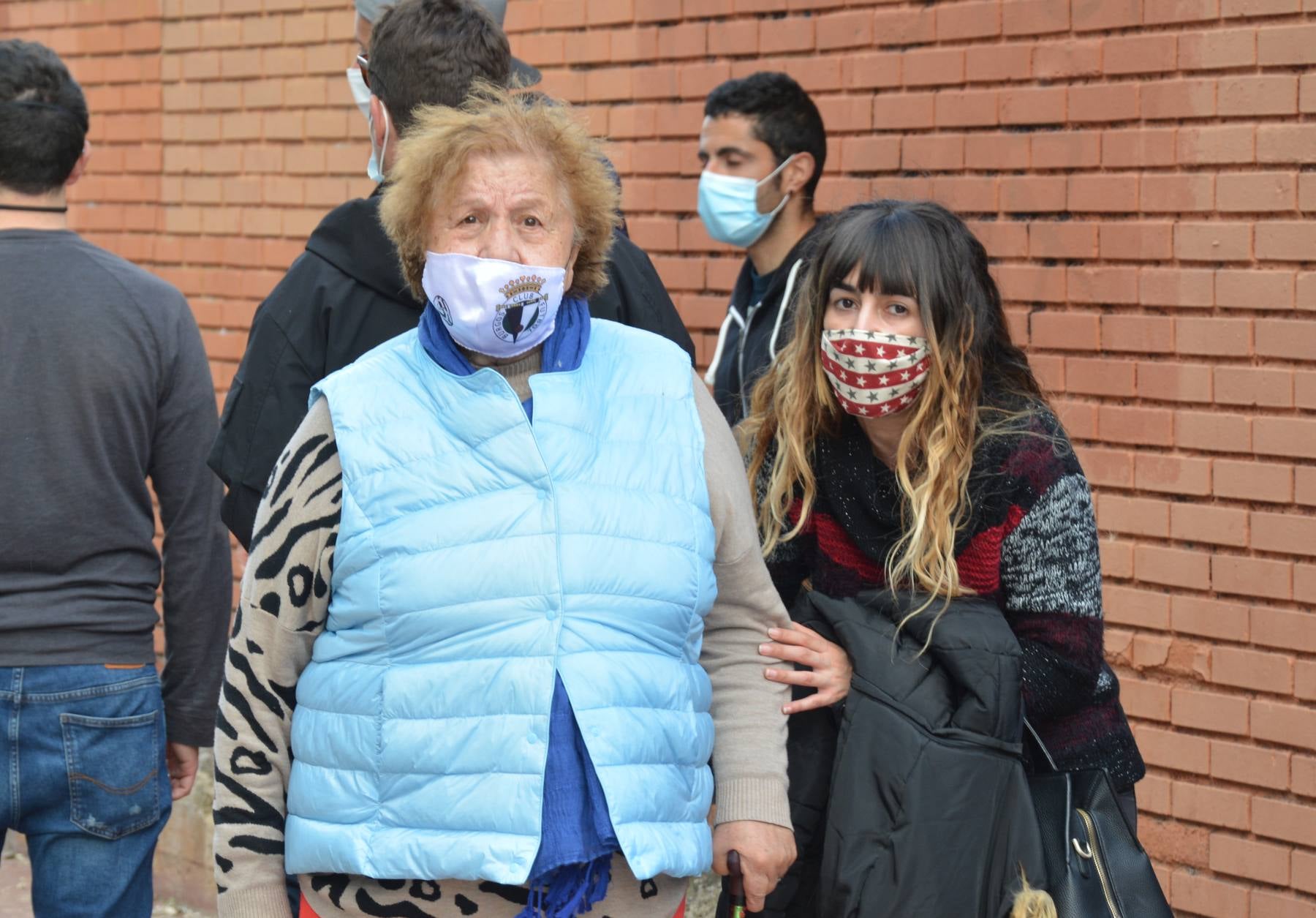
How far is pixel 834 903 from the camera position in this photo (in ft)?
8.02

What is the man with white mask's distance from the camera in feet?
9.03

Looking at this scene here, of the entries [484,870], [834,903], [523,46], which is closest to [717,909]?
[834,903]

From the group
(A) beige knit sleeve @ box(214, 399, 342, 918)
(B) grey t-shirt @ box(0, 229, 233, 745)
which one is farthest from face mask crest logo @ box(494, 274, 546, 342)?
(B) grey t-shirt @ box(0, 229, 233, 745)

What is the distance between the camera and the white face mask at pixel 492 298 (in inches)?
88.9

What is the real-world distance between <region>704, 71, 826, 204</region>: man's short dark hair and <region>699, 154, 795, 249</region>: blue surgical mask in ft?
0.29

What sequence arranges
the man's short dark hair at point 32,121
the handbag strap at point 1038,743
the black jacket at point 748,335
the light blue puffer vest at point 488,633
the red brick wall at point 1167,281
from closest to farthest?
the light blue puffer vest at point 488,633 < the handbag strap at point 1038,743 < the man's short dark hair at point 32,121 < the red brick wall at point 1167,281 < the black jacket at point 748,335

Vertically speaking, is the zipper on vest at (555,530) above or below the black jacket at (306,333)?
below

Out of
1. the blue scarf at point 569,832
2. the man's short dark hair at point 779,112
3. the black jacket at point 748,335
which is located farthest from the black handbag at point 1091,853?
the man's short dark hair at point 779,112

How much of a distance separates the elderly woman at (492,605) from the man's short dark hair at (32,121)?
125cm

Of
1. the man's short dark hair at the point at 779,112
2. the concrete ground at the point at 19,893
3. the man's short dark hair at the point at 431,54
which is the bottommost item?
the concrete ground at the point at 19,893

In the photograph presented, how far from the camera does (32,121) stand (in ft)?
10.6

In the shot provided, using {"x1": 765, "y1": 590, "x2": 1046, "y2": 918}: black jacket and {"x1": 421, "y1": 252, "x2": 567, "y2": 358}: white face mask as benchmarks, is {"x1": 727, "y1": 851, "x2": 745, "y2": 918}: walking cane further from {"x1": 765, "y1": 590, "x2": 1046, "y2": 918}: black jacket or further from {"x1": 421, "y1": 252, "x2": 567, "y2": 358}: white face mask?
{"x1": 421, "y1": 252, "x2": 567, "y2": 358}: white face mask

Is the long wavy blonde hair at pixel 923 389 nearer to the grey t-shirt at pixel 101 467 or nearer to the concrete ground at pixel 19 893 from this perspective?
the grey t-shirt at pixel 101 467

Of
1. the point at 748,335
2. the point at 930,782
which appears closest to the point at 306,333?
the point at 930,782
